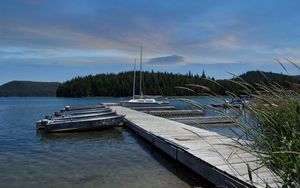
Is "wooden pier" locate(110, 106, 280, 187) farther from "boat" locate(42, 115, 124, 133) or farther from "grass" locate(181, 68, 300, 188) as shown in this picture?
"boat" locate(42, 115, 124, 133)

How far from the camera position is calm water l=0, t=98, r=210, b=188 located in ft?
32.6

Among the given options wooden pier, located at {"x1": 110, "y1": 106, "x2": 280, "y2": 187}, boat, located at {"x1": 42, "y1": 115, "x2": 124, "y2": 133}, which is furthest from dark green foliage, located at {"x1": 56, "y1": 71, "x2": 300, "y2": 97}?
wooden pier, located at {"x1": 110, "y1": 106, "x2": 280, "y2": 187}

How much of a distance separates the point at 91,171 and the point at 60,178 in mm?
1133

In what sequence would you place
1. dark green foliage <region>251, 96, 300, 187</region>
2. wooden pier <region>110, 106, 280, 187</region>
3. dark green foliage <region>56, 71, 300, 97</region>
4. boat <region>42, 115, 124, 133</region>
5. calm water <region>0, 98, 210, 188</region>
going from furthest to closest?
dark green foliage <region>56, 71, 300, 97</region>, boat <region>42, 115, 124, 133</region>, calm water <region>0, 98, 210, 188</region>, wooden pier <region>110, 106, 280, 187</region>, dark green foliage <region>251, 96, 300, 187</region>

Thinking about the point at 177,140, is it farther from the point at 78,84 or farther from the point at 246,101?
the point at 78,84

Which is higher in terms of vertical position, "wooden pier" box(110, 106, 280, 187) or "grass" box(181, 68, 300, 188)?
"grass" box(181, 68, 300, 188)

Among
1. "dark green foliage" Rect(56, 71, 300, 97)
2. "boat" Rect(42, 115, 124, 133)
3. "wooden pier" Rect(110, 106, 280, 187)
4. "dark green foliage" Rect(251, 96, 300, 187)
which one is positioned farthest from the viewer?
"dark green foliage" Rect(56, 71, 300, 97)

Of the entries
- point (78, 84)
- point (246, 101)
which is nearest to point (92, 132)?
point (246, 101)

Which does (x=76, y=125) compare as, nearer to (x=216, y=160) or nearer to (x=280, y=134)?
(x=216, y=160)

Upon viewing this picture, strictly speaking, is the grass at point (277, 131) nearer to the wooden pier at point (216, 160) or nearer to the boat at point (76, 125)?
the wooden pier at point (216, 160)

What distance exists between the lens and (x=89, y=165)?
487 inches

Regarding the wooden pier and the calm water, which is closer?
the wooden pier

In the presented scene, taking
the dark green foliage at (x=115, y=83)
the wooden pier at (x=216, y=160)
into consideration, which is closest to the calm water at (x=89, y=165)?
the wooden pier at (x=216, y=160)

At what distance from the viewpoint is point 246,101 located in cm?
361
